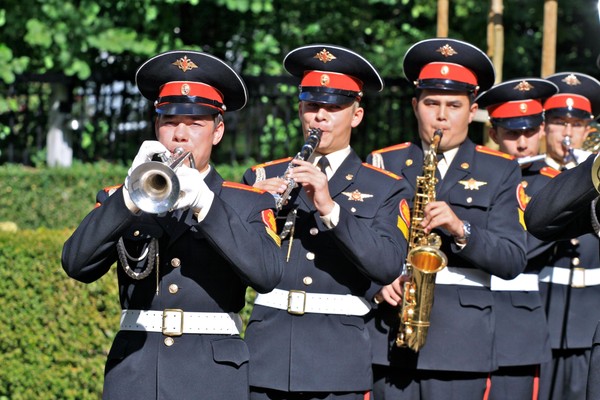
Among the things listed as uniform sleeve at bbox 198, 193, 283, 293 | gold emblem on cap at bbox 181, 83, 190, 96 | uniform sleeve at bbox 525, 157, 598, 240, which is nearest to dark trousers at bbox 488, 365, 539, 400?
uniform sleeve at bbox 525, 157, 598, 240

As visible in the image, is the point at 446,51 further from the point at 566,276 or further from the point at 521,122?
the point at 566,276

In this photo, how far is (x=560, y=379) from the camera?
7.37m

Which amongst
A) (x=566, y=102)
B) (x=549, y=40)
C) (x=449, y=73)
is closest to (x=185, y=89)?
(x=449, y=73)

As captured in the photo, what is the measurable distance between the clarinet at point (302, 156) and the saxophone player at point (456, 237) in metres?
0.63

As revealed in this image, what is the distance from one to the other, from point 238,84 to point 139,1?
6753mm

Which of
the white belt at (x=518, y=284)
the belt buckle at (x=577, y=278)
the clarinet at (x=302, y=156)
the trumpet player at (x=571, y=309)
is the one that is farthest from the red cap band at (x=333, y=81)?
the belt buckle at (x=577, y=278)

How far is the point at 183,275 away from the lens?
493cm

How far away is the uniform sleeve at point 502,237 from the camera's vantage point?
19.7ft

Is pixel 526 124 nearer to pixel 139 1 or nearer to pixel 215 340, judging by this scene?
pixel 215 340

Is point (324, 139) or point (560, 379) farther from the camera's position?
point (560, 379)

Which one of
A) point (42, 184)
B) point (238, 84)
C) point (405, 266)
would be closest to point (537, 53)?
point (42, 184)

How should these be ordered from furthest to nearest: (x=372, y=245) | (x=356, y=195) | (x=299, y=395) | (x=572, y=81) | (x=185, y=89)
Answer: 1. (x=572, y=81)
2. (x=356, y=195)
3. (x=299, y=395)
4. (x=372, y=245)
5. (x=185, y=89)

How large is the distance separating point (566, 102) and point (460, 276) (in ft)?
7.26

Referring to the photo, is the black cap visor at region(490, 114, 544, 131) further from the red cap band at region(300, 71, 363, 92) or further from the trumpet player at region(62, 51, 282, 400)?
the trumpet player at region(62, 51, 282, 400)
